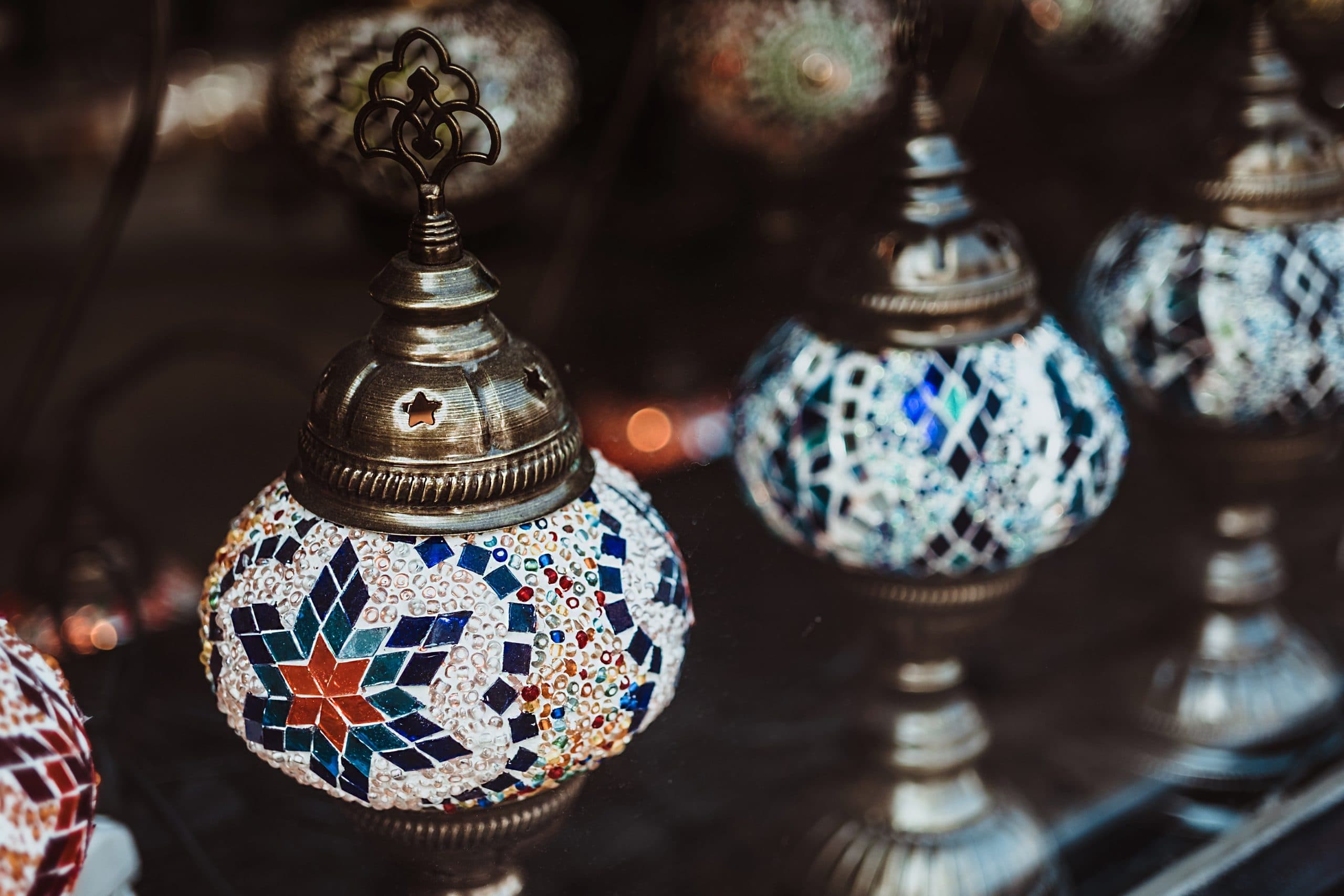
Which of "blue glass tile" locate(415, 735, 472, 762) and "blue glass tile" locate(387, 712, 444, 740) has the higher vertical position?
"blue glass tile" locate(387, 712, 444, 740)

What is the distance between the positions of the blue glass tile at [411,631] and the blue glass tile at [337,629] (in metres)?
0.02

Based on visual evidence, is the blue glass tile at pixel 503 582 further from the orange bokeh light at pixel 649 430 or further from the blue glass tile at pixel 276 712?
the orange bokeh light at pixel 649 430

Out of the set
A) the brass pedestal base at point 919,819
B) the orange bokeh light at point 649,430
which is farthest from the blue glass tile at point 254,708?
the brass pedestal base at point 919,819

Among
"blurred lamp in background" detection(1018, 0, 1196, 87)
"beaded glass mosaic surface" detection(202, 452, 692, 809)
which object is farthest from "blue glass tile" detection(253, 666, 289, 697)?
"blurred lamp in background" detection(1018, 0, 1196, 87)

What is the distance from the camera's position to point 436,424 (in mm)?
634

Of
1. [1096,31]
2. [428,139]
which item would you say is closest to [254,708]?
[428,139]

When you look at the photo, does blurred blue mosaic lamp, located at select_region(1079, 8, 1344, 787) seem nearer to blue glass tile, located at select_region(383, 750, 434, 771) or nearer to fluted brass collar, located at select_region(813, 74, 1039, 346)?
fluted brass collar, located at select_region(813, 74, 1039, 346)

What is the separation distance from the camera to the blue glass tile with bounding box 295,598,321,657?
0.63 m

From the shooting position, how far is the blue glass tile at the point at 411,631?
0.62 metres

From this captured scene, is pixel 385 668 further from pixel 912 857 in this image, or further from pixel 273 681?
pixel 912 857

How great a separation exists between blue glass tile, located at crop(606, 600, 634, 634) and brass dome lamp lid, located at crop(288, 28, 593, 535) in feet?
0.17

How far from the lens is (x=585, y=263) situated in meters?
1.34

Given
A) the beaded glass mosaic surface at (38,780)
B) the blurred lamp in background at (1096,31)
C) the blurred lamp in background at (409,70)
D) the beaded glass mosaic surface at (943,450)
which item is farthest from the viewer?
the blurred lamp in background at (1096,31)

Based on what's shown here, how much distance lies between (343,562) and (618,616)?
122 millimetres
